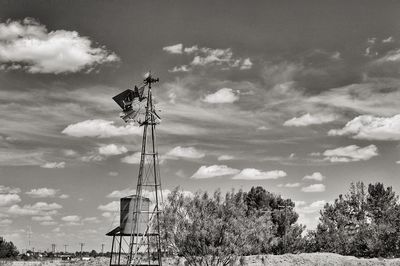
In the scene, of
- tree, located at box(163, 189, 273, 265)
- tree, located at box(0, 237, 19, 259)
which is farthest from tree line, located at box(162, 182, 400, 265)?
tree, located at box(0, 237, 19, 259)

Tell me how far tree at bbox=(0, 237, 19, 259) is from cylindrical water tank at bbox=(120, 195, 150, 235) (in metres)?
51.2

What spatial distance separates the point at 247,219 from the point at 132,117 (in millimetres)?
9780

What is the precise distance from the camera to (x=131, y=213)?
98.7 ft

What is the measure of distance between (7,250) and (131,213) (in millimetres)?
53850

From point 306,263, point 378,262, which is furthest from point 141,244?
point 378,262

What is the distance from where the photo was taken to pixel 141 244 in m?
28.5

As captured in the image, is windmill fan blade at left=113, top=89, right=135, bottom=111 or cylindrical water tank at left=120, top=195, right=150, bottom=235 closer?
windmill fan blade at left=113, top=89, right=135, bottom=111

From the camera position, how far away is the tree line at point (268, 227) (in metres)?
29.8

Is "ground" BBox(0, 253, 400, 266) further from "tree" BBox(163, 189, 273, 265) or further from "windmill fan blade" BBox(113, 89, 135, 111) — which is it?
"windmill fan blade" BBox(113, 89, 135, 111)

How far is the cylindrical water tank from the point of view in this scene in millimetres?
29734

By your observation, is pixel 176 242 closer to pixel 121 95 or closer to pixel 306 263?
pixel 121 95

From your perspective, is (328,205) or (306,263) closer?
(306,263)

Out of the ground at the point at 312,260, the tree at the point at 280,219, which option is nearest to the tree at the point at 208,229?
the ground at the point at 312,260

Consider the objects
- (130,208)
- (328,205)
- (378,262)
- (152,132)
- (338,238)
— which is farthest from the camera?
(328,205)
